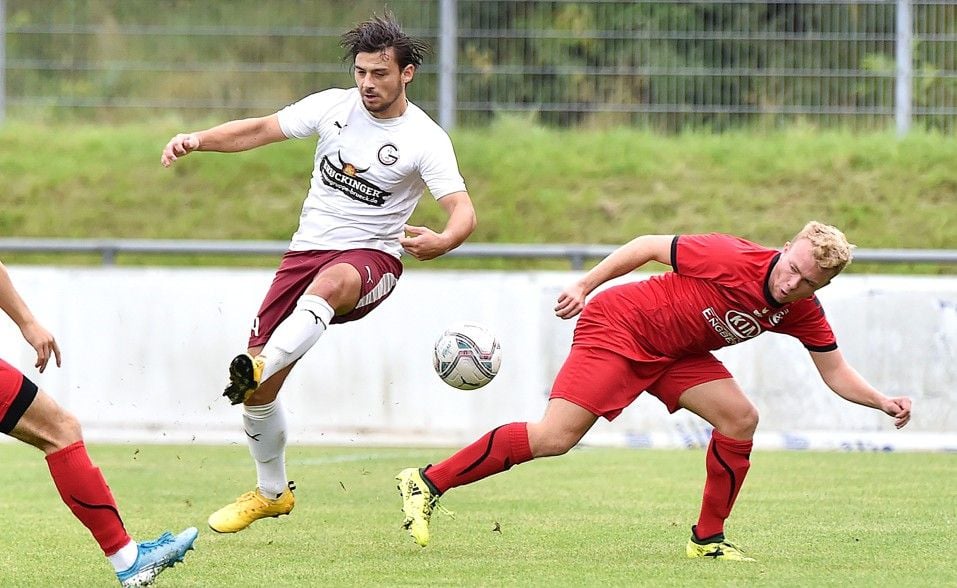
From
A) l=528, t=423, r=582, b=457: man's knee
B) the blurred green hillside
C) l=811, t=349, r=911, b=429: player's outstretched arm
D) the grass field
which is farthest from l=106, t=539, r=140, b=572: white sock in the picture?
the blurred green hillside

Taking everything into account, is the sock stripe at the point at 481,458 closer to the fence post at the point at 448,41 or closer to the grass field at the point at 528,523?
the grass field at the point at 528,523

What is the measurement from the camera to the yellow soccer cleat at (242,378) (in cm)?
613

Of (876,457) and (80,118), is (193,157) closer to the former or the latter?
(80,118)

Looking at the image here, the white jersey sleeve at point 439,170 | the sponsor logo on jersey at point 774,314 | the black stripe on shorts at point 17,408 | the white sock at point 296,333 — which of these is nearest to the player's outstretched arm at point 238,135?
the white jersey sleeve at point 439,170

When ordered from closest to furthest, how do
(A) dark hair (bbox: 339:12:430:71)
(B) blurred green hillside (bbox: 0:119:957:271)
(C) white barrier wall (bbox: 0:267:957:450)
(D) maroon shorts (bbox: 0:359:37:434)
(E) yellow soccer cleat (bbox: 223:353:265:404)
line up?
1. (D) maroon shorts (bbox: 0:359:37:434)
2. (E) yellow soccer cleat (bbox: 223:353:265:404)
3. (A) dark hair (bbox: 339:12:430:71)
4. (C) white barrier wall (bbox: 0:267:957:450)
5. (B) blurred green hillside (bbox: 0:119:957:271)

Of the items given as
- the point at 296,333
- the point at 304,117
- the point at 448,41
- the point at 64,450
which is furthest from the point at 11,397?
the point at 448,41

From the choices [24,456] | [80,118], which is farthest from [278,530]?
[80,118]

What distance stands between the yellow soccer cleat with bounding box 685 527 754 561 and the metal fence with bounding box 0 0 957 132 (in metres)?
8.69

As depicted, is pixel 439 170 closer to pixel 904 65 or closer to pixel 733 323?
pixel 733 323

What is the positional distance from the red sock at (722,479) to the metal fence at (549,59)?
855cm

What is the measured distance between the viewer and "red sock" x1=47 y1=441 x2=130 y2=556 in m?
5.37

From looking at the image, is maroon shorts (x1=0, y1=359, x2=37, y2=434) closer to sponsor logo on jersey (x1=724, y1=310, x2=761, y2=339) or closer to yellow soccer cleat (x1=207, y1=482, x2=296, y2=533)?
yellow soccer cleat (x1=207, y1=482, x2=296, y2=533)

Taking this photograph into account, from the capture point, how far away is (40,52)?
1500 centimetres

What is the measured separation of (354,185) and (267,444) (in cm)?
135
